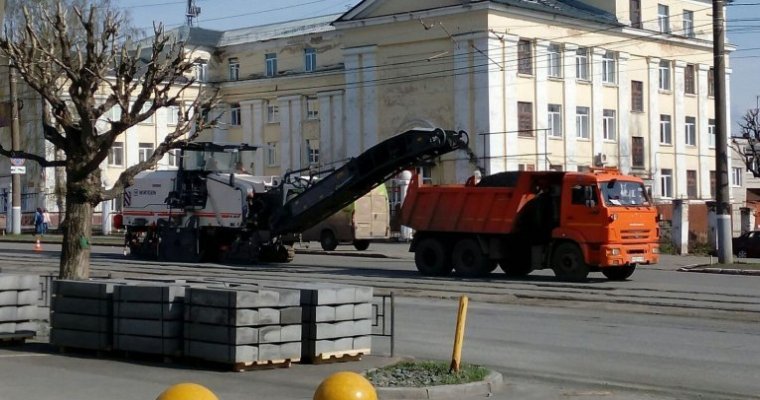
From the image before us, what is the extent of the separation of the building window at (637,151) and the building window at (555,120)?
6.18 metres

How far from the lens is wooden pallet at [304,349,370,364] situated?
13234 mm

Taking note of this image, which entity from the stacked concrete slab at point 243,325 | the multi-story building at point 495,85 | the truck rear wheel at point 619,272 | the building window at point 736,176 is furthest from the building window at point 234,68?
the stacked concrete slab at point 243,325

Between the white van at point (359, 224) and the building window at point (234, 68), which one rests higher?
the building window at point (234, 68)

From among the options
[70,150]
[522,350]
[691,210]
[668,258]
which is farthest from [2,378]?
[691,210]

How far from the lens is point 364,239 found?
42.5 m

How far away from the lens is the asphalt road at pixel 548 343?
39.8 ft

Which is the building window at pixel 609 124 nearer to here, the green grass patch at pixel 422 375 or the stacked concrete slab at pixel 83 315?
the stacked concrete slab at pixel 83 315

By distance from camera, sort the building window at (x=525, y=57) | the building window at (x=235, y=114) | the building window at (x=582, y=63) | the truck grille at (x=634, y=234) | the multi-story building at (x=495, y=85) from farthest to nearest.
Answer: the building window at (x=235, y=114), the building window at (x=582, y=63), the building window at (x=525, y=57), the multi-story building at (x=495, y=85), the truck grille at (x=634, y=234)

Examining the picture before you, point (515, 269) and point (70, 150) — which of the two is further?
point (515, 269)

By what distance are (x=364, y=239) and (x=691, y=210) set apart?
16.0 m

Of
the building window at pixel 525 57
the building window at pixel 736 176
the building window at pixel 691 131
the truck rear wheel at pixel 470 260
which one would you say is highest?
the building window at pixel 525 57

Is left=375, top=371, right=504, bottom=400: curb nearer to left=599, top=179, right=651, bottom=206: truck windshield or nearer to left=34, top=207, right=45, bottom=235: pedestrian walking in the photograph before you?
left=599, top=179, right=651, bottom=206: truck windshield

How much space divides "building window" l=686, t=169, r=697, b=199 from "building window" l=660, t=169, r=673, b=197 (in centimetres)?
143

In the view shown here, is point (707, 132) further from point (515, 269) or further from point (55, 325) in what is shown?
point (55, 325)
